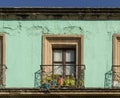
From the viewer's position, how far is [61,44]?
2430cm

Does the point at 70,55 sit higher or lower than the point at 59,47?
lower

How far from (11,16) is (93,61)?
371 cm

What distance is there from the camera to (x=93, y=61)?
23969 millimetres

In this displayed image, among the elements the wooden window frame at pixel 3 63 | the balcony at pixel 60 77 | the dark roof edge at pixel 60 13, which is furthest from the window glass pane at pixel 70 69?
the wooden window frame at pixel 3 63

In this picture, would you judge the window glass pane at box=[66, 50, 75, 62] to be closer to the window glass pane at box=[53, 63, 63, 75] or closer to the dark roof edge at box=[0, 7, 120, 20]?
the window glass pane at box=[53, 63, 63, 75]

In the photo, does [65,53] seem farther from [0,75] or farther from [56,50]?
[0,75]

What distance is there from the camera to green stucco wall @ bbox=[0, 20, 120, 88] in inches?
941

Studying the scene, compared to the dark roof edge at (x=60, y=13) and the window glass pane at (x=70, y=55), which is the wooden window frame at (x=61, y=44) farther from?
the dark roof edge at (x=60, y=13)

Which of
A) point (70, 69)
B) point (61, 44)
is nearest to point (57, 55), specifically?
point (61, 44)

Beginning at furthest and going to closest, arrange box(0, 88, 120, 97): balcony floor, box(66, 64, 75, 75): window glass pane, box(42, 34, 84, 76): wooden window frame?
box(66, 64, 75, 75): window glass pane → box(42, 34, 84, 76): wooden window frame → box(0, 88, 120, 97): balcony floor

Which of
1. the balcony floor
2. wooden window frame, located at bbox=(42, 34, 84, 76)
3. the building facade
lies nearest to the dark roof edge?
the building facade

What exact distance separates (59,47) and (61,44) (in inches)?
9.3

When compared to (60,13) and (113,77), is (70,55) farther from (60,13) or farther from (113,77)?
(113,77)

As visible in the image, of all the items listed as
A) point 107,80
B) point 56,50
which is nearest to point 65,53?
point 56,50
